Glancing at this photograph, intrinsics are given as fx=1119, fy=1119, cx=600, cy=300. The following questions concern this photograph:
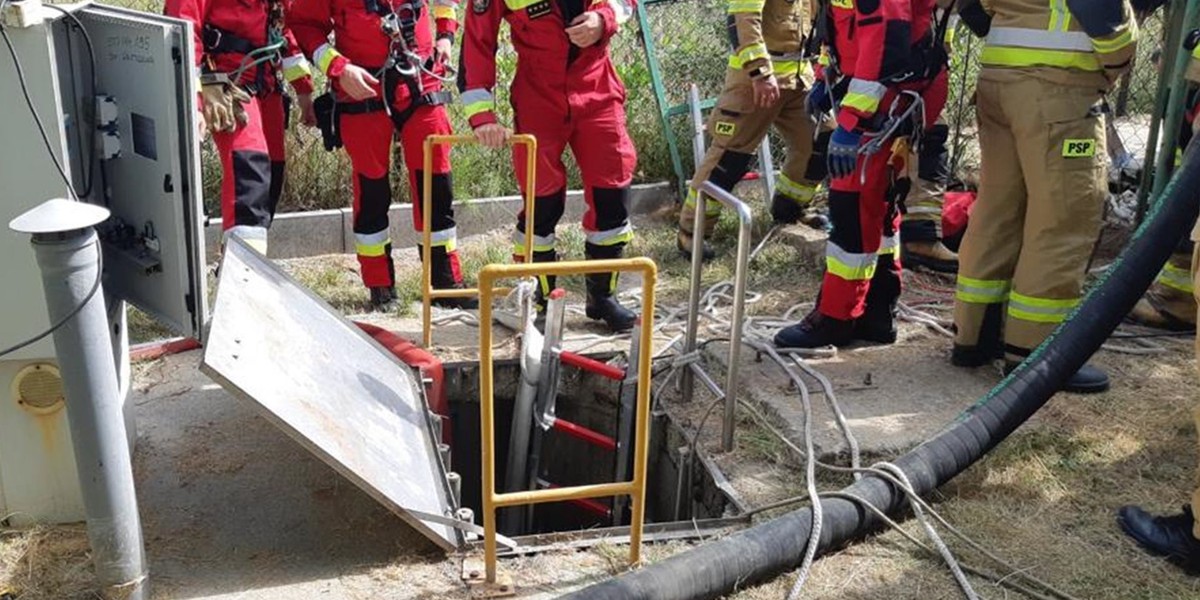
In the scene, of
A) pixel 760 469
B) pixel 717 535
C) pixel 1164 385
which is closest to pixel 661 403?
pixel 760 469

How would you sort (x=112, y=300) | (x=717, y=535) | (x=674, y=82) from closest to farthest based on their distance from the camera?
(x=717, y=535)
(x=112, y=300)
(x=674, y=82)

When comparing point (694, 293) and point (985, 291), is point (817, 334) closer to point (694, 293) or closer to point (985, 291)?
point (985, 291)

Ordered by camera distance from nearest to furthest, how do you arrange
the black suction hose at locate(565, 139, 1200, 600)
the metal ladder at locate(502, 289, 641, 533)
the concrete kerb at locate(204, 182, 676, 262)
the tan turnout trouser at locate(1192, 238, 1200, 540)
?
the tan turnout trouser at locate(1192, 238, 1200, 540)
the black suction hose at locate(565, 139, 1200, 600)
the metal ladder at locate(502, 289, 641, 533)
the concrete kerb at locate(204, 182, 676, 262)

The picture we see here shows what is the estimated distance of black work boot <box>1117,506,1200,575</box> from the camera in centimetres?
350

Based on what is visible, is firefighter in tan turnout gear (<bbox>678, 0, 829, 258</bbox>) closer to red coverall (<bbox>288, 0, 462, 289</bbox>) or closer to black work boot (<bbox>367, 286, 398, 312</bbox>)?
red coverall (<bbox>288, 0, 462, 289</bbox>)

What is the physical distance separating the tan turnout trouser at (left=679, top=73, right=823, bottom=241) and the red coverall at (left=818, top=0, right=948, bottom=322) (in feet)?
4.38

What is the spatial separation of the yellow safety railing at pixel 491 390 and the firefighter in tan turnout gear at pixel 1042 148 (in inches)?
86.2

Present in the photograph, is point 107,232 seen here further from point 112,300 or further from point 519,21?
point 519,21

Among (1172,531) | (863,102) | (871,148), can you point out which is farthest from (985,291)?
(1172,531)

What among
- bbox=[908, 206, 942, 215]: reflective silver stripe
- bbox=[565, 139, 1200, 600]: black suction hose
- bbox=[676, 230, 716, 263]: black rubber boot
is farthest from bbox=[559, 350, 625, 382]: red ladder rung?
bbox=[908, 206, 942, 215]: reflective silver stripe

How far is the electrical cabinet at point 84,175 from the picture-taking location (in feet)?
10.7

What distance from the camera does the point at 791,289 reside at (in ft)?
21.1

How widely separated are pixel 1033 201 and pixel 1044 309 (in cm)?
45

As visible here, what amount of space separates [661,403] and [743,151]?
2.39 m
